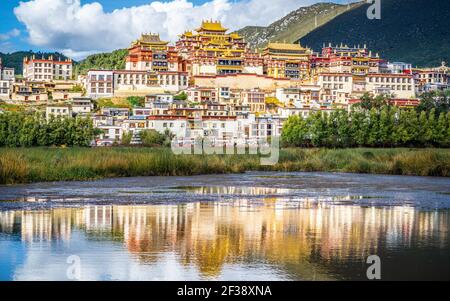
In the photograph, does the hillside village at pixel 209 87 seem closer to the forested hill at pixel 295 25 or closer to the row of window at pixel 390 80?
the row of window at pixel 390 80

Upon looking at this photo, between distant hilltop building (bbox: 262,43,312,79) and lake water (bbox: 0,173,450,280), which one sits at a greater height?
distant hilltop building (bbox: 262,43,312,79)

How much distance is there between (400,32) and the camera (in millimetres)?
129500

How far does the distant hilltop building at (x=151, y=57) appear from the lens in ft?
259

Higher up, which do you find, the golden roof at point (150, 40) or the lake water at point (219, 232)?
the golden roof at point (150, 40)

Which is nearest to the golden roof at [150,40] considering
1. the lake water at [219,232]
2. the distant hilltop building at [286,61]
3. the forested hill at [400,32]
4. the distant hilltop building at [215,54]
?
the distant hilltop building at [215,54]

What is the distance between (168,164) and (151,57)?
53.0 meters

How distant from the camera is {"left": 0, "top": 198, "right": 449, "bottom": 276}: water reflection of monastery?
11984 millimetres

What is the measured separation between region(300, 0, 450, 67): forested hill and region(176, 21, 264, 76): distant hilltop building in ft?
131

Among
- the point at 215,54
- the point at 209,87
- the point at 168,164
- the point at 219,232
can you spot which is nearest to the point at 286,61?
the point at 215,54

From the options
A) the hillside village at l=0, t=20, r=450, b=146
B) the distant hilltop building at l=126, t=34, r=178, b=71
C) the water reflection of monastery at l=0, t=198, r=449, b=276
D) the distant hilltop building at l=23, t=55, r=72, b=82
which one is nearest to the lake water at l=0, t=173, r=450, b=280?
the water reflection of monastery at l=0, t=198, r=449, b=276

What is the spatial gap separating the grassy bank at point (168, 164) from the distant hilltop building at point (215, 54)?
151 ft

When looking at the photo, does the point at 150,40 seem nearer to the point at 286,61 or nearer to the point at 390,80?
the point at 286,61

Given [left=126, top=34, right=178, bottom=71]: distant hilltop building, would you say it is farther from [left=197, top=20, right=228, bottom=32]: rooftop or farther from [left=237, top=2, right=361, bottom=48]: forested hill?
[left=237, top=2, right=361, bottom=48]: forested hill

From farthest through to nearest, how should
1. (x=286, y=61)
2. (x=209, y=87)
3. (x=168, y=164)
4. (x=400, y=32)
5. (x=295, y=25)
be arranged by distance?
1. (x=295, y=25)
2. (x=400, y=32)
3. (x=286, y=61)
4. (x=209, y=87)
5. (x=168, y=164)
